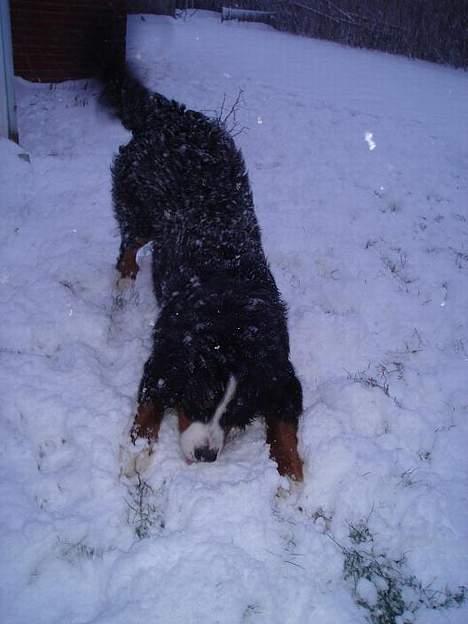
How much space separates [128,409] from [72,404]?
0.30 m

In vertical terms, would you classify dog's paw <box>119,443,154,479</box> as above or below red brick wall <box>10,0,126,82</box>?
below

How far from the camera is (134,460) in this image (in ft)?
7.85

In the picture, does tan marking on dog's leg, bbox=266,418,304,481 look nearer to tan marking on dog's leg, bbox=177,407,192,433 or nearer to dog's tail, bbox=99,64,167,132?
tan marking on dog's leg, bbox=177,407,192,433

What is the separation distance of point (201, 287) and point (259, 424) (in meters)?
0.84

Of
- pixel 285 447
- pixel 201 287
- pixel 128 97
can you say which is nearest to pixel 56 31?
pixel 128 97

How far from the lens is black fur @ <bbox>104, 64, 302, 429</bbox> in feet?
7.72

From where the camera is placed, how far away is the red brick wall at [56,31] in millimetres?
6691

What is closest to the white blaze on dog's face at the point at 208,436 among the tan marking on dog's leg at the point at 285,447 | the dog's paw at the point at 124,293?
the tan marking on dog's leg at the point at 285,447

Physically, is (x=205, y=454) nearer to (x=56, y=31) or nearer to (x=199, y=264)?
(x=199, y=264)

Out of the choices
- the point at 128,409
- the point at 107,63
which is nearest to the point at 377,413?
the point at 128,409

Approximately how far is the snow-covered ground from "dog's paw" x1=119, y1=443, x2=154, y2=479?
40 millimetres

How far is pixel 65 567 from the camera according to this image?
6.30 feet

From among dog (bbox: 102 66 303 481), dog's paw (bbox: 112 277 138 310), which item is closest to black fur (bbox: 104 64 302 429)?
dog (bbox: 102 66 303 481)

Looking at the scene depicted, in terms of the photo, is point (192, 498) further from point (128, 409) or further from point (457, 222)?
point (457, 222)
